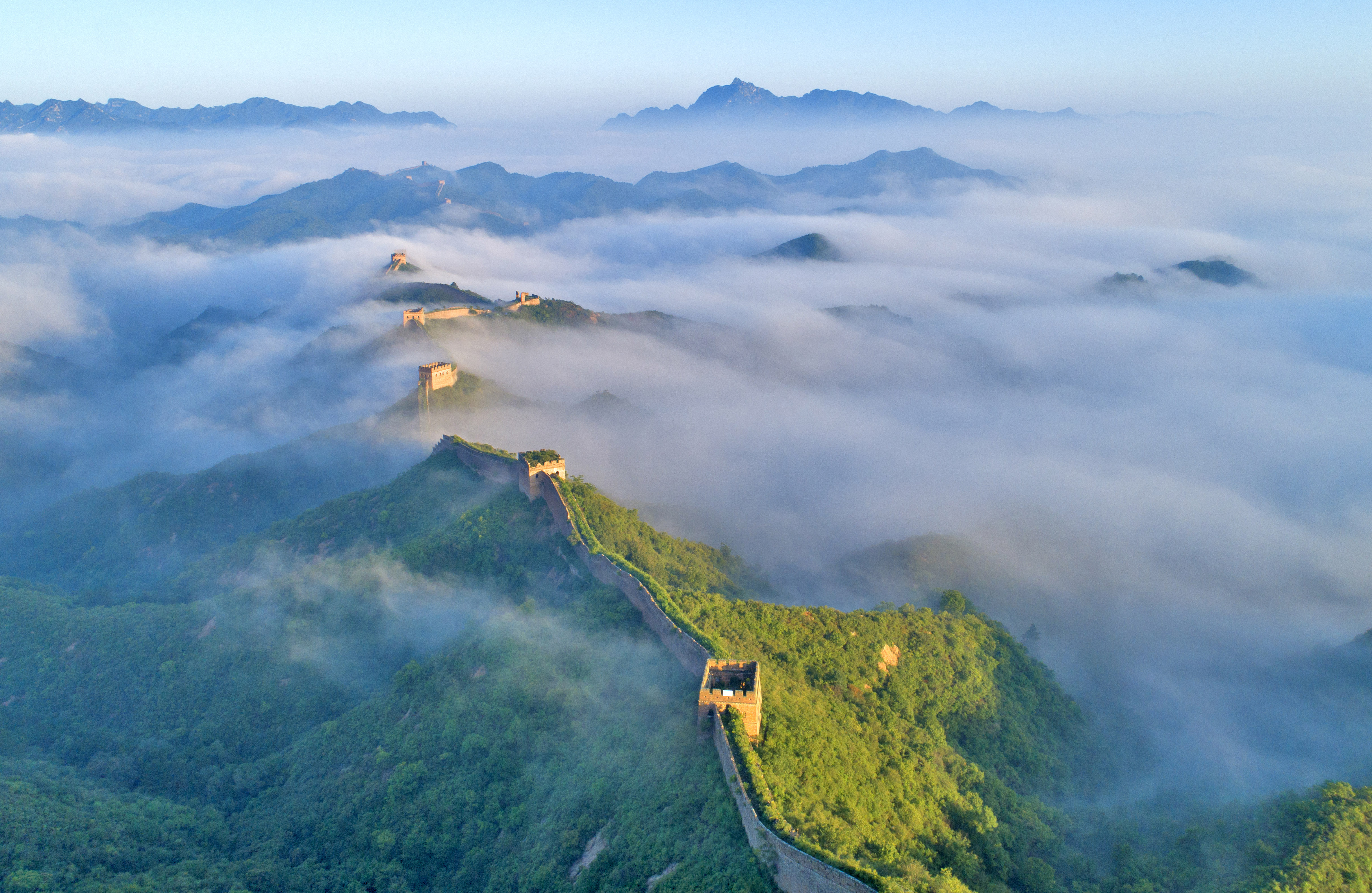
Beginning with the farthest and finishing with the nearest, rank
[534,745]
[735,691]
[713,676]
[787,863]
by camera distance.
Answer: [534,745] < [713,676] < [735,691] < [787,863]

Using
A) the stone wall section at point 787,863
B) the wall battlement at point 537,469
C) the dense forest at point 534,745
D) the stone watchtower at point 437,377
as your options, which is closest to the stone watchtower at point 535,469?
the wall battlement at point 537,469

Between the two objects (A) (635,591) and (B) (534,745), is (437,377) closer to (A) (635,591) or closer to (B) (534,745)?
(A) (635,591)

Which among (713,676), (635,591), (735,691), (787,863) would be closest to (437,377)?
(635,591)

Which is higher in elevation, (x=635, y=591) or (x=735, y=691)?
(x=735, y=691)

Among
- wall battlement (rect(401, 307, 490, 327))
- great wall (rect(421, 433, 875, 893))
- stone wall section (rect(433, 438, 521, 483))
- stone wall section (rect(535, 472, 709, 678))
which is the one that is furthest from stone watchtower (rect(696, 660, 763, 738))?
wall battlement (rect(401, 307, 490, 327))

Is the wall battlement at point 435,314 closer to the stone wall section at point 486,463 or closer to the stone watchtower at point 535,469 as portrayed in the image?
the stone wall section at point 486,463

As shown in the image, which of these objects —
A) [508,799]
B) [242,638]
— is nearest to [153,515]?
[242,638]

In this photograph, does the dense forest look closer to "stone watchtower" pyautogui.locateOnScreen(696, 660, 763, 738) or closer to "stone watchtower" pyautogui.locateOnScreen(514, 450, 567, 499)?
"stone watchtower" pyautogui.locateOnScreen(696, 660, 763, 738)
